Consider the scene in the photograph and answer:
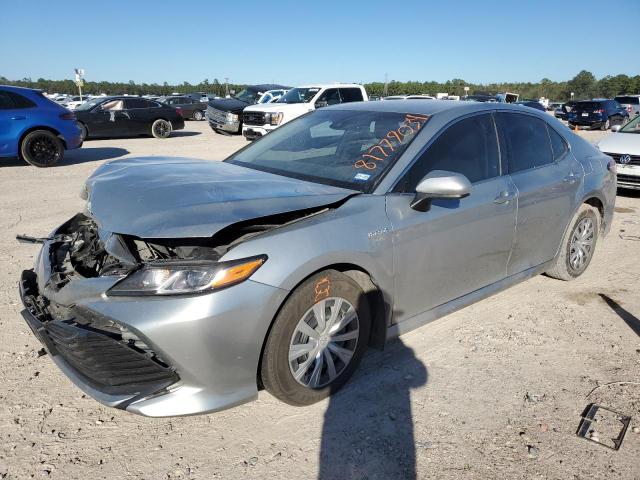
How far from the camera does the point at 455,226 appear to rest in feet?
10.8

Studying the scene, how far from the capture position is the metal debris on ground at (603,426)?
264 centimetres

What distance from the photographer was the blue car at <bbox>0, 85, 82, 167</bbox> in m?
10.3

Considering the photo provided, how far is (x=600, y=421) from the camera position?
110 inches

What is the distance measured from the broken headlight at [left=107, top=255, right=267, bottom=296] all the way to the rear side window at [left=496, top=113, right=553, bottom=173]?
2402mm

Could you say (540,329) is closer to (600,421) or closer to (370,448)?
(600,421)

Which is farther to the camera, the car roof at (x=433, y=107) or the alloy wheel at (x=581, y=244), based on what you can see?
the alloy wheel at (x=581, y=244)

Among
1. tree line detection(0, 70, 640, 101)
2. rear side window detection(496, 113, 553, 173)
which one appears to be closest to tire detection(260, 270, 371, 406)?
rear side window detection(496, 113, 553, 173)

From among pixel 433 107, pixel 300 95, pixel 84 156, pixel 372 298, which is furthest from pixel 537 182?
pixel 300 95

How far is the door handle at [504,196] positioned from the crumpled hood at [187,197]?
121 centimetres

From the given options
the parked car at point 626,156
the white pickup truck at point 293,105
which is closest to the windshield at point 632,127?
the parked car at point 626,156

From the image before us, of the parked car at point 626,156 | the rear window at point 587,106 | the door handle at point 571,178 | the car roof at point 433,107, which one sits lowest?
the parked car at point 626,156

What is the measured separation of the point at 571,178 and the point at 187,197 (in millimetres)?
3283

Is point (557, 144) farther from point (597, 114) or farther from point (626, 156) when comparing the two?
point (597, 114)

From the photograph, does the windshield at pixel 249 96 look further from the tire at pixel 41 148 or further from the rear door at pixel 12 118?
the rear door at pixel 12 118
